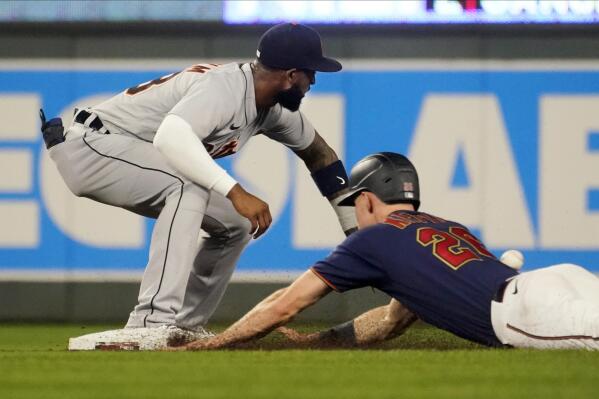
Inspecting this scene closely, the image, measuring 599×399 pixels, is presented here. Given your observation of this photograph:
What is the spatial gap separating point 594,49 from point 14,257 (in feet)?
13.5

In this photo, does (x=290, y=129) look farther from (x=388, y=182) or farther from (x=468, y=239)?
(x=468, y=239)

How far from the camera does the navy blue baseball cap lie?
599 cm

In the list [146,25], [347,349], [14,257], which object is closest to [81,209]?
[14,257]

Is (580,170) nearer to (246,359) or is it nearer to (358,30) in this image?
(358,30)

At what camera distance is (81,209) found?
9.19 metres

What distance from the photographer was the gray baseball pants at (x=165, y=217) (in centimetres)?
568

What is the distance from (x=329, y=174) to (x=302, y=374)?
2.61 meters

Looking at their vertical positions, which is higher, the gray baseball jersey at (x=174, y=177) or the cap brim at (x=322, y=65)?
the cap brim at (x=322, y=65)

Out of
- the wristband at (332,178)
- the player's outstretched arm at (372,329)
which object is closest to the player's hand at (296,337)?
the player's outstretched arm at (372,329)

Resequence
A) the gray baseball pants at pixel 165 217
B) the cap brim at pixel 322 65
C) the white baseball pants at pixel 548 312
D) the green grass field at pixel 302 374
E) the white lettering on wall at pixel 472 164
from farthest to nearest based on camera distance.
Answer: the white lettering on wall at pixel 472 164 < the cap brim at pixel 322 65 < the gray baseball pants at pixel 165 217 < the white baseball pants at pixel 548 312 < the green grass field at pixel 302 374

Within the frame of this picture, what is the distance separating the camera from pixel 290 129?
6.69 meters

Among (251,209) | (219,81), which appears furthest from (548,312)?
(219,81)

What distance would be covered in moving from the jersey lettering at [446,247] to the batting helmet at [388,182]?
0.98 ft

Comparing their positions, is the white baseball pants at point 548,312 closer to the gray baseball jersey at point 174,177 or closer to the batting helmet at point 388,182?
the batting helmet at point 388,182
